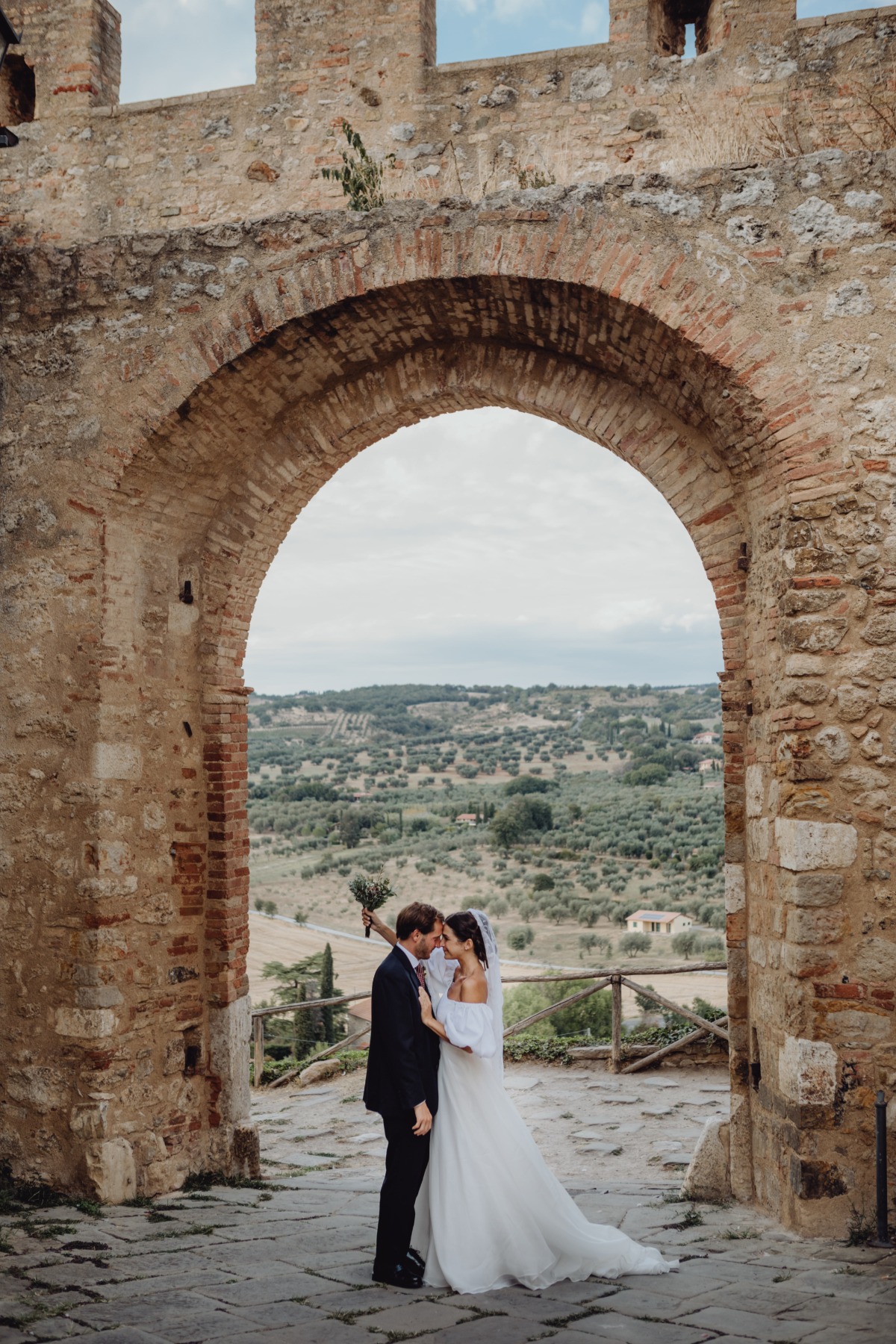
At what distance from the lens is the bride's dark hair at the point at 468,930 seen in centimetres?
435

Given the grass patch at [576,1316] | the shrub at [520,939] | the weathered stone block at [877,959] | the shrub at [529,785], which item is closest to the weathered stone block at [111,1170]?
the grass patch at [576,1316]

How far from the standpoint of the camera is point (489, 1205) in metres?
4.06

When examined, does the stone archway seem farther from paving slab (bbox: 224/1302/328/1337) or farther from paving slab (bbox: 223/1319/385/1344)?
paving slab (bbox: 223/1319/385/1344)

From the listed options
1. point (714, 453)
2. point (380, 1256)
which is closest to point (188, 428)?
point (714, 453)

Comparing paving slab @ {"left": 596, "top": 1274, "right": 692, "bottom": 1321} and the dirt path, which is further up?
paving slab @ {"left": 596, "top": 1274, "right": 692, "bottom": 1321}

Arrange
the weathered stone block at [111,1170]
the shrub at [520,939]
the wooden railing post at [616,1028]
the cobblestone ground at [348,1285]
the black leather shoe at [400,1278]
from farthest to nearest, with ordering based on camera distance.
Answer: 1. the shrub at [520,939]
2. the wooden railing post at [616,1028]
3. the weathered stone block at [111,1170]
4. the black leather shoe at [400,1278]
5. the cobblestone ground at [348,1285]

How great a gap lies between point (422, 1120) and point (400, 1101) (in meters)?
0.11

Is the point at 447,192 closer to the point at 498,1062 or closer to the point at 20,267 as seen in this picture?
the point at 20,267

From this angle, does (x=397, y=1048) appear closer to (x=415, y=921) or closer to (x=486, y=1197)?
(x=415, y=921)

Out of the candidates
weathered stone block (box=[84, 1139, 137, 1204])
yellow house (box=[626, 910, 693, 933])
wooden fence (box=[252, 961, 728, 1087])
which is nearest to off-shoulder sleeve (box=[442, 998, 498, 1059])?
weathered stone block (box=[84, 1139, 137, 1204])

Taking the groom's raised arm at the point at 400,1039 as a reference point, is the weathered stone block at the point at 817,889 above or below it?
above

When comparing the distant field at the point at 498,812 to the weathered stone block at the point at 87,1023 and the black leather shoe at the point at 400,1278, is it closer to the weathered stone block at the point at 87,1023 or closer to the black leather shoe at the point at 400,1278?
the weathered stone block at the point at 87,1023

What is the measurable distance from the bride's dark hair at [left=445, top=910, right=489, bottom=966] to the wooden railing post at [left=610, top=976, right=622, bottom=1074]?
5.01m

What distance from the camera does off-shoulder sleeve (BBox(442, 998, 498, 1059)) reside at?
13.8 ft
